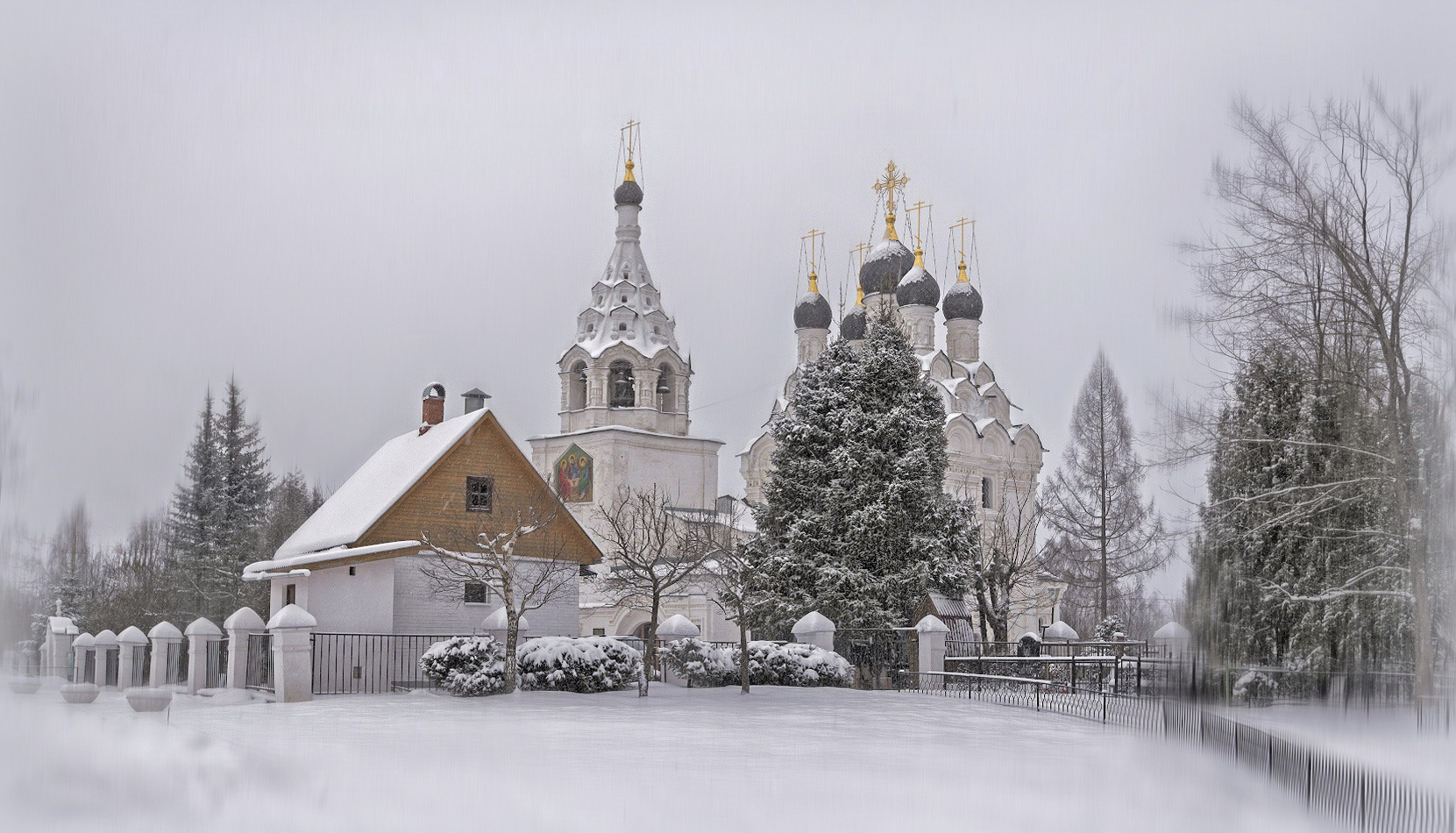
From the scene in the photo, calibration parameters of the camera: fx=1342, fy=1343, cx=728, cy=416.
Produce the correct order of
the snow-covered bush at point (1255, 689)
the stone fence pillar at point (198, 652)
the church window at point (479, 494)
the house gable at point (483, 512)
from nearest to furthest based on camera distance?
the snow-covered bush at point (1255, 689), the stone fence pillar at point (198, 652), the house gable at point (483, 512), the church window at point (479, 494)

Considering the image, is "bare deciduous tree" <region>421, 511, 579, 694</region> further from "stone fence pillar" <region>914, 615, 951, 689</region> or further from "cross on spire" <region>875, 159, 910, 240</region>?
"cross on spire" <region>875, 159, 910, 240</region>

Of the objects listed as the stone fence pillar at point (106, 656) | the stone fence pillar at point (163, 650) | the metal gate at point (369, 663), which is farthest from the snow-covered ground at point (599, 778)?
the stone fence pillar at point (106, 656)

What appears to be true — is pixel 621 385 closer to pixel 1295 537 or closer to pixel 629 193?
pixel 629 193

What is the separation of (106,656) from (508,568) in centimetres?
1230

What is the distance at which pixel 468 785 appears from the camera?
34.3 feet

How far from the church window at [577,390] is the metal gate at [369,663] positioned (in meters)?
41.0

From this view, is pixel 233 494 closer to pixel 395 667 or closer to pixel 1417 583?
pixel 395 667

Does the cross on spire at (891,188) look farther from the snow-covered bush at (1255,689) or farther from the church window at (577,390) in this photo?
the snow-covered bush at (1255,689)

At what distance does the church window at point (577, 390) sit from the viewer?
65.8 meters

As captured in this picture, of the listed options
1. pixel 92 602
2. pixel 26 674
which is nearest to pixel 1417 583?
pixel 26 674

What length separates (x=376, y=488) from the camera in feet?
93.5

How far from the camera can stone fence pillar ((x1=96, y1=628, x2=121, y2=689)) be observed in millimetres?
28152

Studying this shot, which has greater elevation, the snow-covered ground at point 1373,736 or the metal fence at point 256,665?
the snow-covered ground at point 1373,736

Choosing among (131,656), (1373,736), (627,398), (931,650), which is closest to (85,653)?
(131,656)
